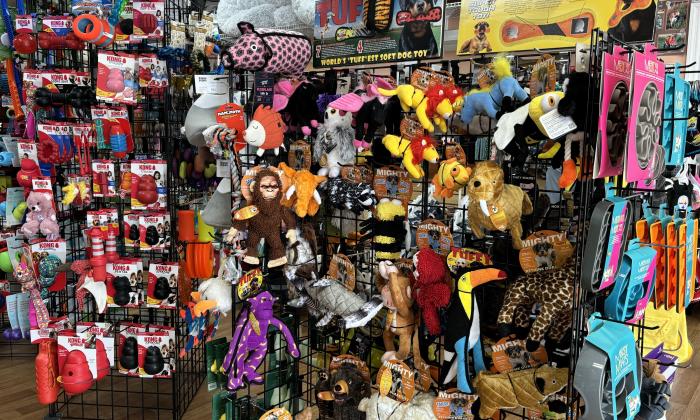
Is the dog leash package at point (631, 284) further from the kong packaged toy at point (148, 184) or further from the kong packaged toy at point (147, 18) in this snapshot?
the kong packaged toy at point (147, 18)

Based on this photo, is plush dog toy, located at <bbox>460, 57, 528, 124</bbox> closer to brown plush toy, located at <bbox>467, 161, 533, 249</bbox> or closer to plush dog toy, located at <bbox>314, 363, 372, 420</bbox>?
brown plush toy, located at <bbox>467, 161, 533, 249</bbox>

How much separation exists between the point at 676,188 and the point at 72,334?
2797 millimetres

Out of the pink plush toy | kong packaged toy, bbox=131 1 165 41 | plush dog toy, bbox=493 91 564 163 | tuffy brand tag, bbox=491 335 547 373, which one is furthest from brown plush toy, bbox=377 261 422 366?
the pink plush toy

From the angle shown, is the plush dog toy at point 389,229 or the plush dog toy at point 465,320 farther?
the plush dog toy at point 389,229

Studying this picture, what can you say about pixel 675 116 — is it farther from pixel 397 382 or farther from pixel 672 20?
pixel 672 20

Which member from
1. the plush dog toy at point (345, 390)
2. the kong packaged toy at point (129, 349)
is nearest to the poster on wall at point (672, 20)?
the plush dog toy at point (345, 390)

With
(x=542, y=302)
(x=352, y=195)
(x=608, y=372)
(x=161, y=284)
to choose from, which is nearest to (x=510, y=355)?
(x=542, y=302)

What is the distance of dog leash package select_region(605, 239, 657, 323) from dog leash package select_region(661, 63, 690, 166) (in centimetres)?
32

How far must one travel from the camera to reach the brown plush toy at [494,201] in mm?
1653

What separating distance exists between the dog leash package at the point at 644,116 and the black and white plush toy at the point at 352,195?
0.80 metres

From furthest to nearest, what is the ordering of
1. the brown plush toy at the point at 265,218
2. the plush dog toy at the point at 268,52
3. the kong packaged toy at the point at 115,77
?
the kong packaged toy at the point at 115,77 < the plush dog toy at the point at 268,52 < the brown plush toy at the point at 265,218

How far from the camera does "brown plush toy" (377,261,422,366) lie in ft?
6.35

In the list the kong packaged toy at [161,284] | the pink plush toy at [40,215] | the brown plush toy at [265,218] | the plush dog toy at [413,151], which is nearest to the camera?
the plush dog toy at [413,151]

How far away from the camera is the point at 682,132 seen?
1836 millimetres
